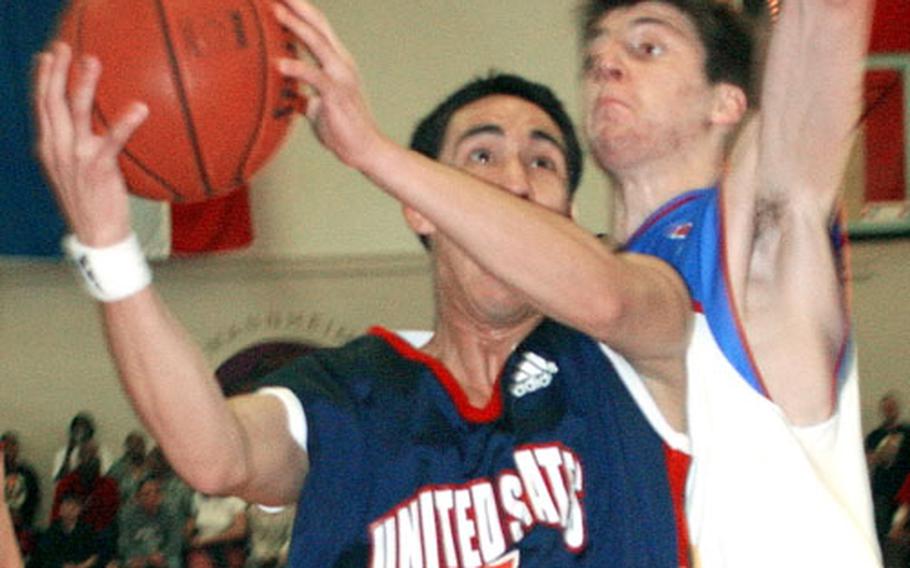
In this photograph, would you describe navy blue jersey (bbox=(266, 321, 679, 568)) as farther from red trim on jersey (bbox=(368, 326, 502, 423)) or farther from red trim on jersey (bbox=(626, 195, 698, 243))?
red trim on jersey (bbox=(626, 195, 698, 243))

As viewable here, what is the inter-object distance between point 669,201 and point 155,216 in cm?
774

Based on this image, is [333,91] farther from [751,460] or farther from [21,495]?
[21,495]

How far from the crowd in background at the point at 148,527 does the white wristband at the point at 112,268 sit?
6.67 metres

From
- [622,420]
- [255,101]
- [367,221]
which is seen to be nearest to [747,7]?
[622,420]

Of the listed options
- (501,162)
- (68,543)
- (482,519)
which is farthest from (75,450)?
(482,519)

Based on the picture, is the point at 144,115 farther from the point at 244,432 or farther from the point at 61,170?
the point at 244,432

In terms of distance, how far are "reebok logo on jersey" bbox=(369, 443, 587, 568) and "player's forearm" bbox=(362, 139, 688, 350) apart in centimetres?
39

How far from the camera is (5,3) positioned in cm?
939

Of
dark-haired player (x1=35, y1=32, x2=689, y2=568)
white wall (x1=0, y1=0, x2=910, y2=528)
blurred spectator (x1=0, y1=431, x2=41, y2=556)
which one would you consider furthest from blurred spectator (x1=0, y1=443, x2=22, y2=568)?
white wall (x1=0, y1=0, x2=910, y2=528)

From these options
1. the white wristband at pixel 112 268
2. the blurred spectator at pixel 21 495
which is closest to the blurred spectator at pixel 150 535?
the blurred spectator at pixel 21 495

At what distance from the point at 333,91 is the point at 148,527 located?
737 cm

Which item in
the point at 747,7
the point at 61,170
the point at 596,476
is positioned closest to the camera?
the point at 61,170

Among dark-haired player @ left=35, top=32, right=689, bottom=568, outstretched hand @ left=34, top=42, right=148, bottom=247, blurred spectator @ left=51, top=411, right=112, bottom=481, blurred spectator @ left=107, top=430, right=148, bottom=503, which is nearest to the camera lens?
outstretched hand @ left=34, top=42, right=148, bottom=247

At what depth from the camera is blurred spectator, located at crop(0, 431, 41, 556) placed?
391 inches
